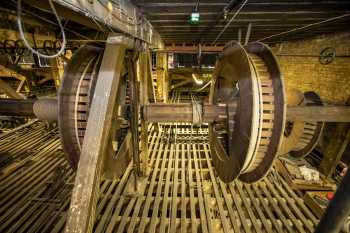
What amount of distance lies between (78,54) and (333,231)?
2.08 metres

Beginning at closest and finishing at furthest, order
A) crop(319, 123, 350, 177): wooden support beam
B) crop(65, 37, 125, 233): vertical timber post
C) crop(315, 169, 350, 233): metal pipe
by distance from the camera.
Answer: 1. crop(315, 169, 350, 233): metal pipe
2. crop(65, 37, 125, 233): vertical timber post
3. crop(319, 123, 350, 177): wooden support beam

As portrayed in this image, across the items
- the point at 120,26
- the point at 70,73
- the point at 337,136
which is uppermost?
the point at 120,26

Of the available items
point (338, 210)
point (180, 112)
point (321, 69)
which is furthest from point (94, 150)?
point (321, 69)

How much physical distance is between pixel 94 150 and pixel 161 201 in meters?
A: 1.98

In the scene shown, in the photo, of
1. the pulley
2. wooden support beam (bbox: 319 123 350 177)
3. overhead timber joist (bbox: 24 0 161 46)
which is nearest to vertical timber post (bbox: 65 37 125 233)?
overhead timber joist (bbox: 24 0 161 46)

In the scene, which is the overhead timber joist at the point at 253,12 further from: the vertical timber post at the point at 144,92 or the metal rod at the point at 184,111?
the metal rod at the point at 184,111

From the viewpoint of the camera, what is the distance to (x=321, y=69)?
4.58 m

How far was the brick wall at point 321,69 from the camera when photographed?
3.90 metres

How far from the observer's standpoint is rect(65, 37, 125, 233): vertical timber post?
104 centimetres

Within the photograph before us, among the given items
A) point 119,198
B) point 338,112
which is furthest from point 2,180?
point 338,112

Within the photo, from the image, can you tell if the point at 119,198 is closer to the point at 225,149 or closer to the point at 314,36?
the point at 225,149

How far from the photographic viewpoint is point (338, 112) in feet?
5.80

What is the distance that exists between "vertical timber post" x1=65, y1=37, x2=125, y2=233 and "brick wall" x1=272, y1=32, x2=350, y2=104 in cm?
336

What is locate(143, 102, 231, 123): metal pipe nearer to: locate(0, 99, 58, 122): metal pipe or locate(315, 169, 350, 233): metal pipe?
locate(0, 99, 58, 122): metal pipe
